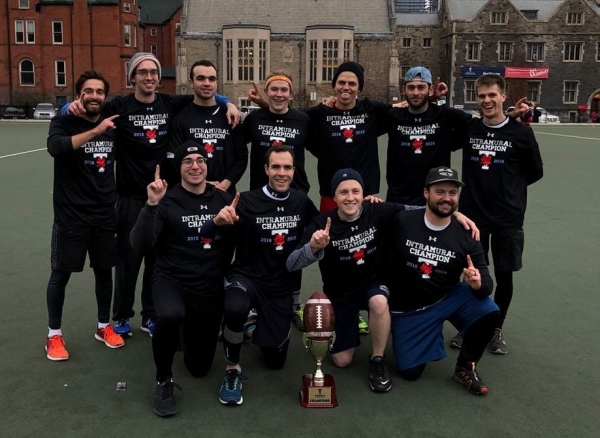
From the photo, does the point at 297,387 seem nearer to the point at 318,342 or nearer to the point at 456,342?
the point at 318,342

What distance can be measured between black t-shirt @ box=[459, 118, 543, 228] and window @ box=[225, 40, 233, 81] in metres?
50.2

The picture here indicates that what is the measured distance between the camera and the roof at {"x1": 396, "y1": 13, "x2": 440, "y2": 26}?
6097cm

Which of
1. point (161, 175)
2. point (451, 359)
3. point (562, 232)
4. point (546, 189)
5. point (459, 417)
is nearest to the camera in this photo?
point (459, 417)

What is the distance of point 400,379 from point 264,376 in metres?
0.97

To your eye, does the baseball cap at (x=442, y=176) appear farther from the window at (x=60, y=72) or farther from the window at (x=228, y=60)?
the window at (x=60, y=72)

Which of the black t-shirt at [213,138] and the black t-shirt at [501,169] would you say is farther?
the black t-shirt at [213,138]

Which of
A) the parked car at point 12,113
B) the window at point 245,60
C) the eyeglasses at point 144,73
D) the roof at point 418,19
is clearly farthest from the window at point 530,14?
the eyeglasses at point 144,73

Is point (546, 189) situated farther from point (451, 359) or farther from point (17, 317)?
point (17, 317)

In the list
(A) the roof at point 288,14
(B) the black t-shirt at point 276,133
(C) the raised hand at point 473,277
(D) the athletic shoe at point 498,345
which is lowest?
(D) the athletic shoe at point 498,345

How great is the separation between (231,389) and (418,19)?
62732 millimetres

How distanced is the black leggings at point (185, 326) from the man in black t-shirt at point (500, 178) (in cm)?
221

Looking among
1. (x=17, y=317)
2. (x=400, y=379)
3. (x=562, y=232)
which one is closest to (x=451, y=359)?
(x=400, y=379)

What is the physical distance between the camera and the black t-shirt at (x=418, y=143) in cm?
523

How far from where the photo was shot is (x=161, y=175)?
5129mm
